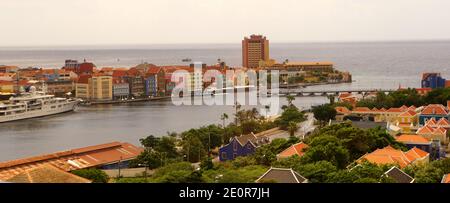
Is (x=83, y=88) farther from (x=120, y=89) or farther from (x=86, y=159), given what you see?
(x=86, y=159)

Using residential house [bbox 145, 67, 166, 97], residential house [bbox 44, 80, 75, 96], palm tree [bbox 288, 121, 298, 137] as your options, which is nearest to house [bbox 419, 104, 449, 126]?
palm tree [bbox 288, 121, 298, 137]

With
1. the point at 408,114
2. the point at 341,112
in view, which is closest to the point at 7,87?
the point at 341,112

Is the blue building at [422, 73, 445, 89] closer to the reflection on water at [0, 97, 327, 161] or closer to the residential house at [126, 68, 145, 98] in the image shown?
the reflection on water at [0, 97, 327, 161]

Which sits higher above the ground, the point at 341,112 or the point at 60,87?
the point at 341,112

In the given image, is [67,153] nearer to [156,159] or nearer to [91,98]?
[156,159]

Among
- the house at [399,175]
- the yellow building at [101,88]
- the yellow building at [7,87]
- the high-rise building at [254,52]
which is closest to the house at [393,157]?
the house at [399,175]
